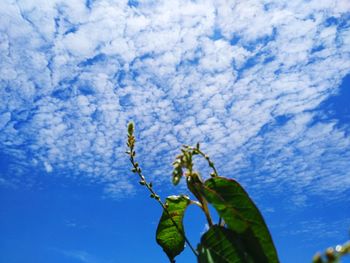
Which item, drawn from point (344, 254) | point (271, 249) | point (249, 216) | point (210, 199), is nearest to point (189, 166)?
point (210, 199)

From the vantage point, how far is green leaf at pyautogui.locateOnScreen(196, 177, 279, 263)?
1673 millimetres

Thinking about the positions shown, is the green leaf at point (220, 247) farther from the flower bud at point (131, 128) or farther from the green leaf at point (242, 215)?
the flower bud at point (131, 128)

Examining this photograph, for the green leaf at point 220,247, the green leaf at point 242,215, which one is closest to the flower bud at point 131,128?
the green leaf at point 242,215

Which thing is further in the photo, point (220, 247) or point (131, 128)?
point (131, 128)

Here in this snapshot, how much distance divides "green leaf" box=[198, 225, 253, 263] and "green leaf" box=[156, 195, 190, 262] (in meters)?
0.45

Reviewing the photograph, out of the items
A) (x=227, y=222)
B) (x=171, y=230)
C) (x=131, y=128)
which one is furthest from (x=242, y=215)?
(x=131, y=128)

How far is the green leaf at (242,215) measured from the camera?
5.49 feet

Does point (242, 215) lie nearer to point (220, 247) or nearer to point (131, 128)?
point (220, 247)

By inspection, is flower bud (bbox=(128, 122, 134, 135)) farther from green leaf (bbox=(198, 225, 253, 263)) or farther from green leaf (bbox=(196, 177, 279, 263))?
green leaf (bbox=(198, 225, 253, 263))

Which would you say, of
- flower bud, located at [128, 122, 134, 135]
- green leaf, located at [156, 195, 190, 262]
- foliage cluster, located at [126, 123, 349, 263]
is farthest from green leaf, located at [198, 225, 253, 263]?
flower bud, located at [128, 122, 134, 135]

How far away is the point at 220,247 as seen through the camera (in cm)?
180

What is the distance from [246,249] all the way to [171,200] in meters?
0.69

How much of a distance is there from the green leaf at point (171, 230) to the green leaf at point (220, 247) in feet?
1.48

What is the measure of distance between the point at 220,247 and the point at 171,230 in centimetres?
71
